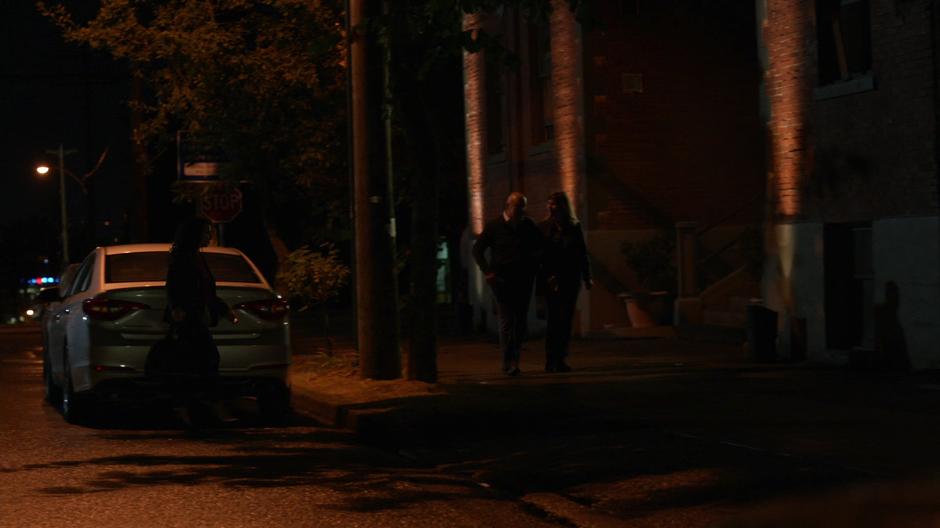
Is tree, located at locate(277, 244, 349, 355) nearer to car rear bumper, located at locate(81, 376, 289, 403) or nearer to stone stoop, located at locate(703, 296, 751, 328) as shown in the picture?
stone stoop, located at locate(703, 296, 751, 328)

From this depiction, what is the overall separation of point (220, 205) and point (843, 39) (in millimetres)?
9961

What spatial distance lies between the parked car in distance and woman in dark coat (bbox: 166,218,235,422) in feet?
0.69

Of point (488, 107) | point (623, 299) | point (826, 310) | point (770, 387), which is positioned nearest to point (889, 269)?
point (826, 310)

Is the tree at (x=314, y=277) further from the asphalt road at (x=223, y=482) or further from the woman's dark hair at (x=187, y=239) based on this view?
the woman's dark hair at (x=187, y=239)

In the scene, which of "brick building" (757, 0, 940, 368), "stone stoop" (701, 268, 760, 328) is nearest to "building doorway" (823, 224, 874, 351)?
"brick building" (757, 0, 940, 368)

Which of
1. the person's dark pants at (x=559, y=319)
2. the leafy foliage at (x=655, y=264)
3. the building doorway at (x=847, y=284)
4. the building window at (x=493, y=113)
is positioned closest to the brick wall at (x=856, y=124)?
the building doorway at (x=847, y=284)

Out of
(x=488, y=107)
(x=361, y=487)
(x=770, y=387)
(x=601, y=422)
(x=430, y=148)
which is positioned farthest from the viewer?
(x=488, y=107)

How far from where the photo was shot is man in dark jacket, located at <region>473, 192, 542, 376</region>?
50.8ft

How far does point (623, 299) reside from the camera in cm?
2178

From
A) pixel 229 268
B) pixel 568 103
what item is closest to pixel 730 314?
pixel 568 103

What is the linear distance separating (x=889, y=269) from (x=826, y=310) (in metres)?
1.22

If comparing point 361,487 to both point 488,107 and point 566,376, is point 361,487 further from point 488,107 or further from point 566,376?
point 488,107

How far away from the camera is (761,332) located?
53.4ft

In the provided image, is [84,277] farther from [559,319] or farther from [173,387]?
[559,319]
